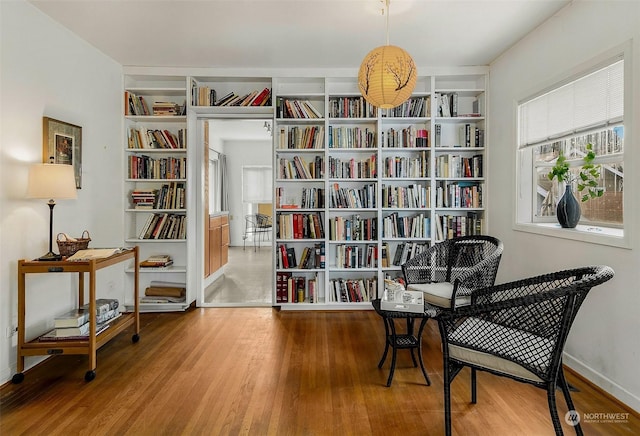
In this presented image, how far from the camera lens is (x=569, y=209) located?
266 cm

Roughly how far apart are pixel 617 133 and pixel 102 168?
4.43 m

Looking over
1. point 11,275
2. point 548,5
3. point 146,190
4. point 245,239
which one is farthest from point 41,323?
point 245,239

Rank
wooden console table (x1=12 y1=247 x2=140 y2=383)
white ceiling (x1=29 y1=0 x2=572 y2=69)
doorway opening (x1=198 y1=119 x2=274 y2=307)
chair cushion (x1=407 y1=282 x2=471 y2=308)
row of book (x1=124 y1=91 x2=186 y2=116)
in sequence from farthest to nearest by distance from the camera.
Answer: doorway opening (x1=198 y1=119 x2=274 y2=307) → row of book (x1=124 y1=91 x2=186 y2=116) → chair cushion (x1=407 y1=282 x2=471 y2=308) → white ceiling (x1=29 y1=0 x2=572 y2=69) → wooden console table (x1=12 y1=247 x2=140 y2=383)

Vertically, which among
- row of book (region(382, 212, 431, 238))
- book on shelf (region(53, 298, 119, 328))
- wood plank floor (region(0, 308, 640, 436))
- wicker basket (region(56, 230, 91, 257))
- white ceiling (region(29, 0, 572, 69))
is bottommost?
wood plank floor (region(0, 308, 640, 436))

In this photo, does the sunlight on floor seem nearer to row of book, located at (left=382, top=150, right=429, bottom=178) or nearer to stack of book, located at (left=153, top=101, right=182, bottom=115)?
row of book, located at (left=382, top=150, right=429, bottom=178)

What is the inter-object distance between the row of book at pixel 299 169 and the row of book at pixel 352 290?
1.28 m

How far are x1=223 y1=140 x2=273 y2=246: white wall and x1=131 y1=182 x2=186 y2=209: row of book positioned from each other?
475cm

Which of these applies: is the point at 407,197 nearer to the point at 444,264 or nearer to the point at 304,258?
the point at 444,264

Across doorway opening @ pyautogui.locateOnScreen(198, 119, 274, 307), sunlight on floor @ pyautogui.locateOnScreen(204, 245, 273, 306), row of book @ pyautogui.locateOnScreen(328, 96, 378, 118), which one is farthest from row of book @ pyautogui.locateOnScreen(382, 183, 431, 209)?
doorway opening @ pyautogui.locateOnScreen(198, 119, 274, 307)

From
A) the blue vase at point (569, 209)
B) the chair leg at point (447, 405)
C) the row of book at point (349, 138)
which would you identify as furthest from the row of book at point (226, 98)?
the chair leg at point (447, 405)

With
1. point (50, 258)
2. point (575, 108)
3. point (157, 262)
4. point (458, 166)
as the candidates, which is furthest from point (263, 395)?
point (458, 166)

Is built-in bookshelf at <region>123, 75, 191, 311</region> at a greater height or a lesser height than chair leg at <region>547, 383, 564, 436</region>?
greater

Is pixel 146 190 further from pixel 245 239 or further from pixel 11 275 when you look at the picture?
pixel 245 239

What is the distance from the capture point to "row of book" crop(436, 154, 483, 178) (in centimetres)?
407
